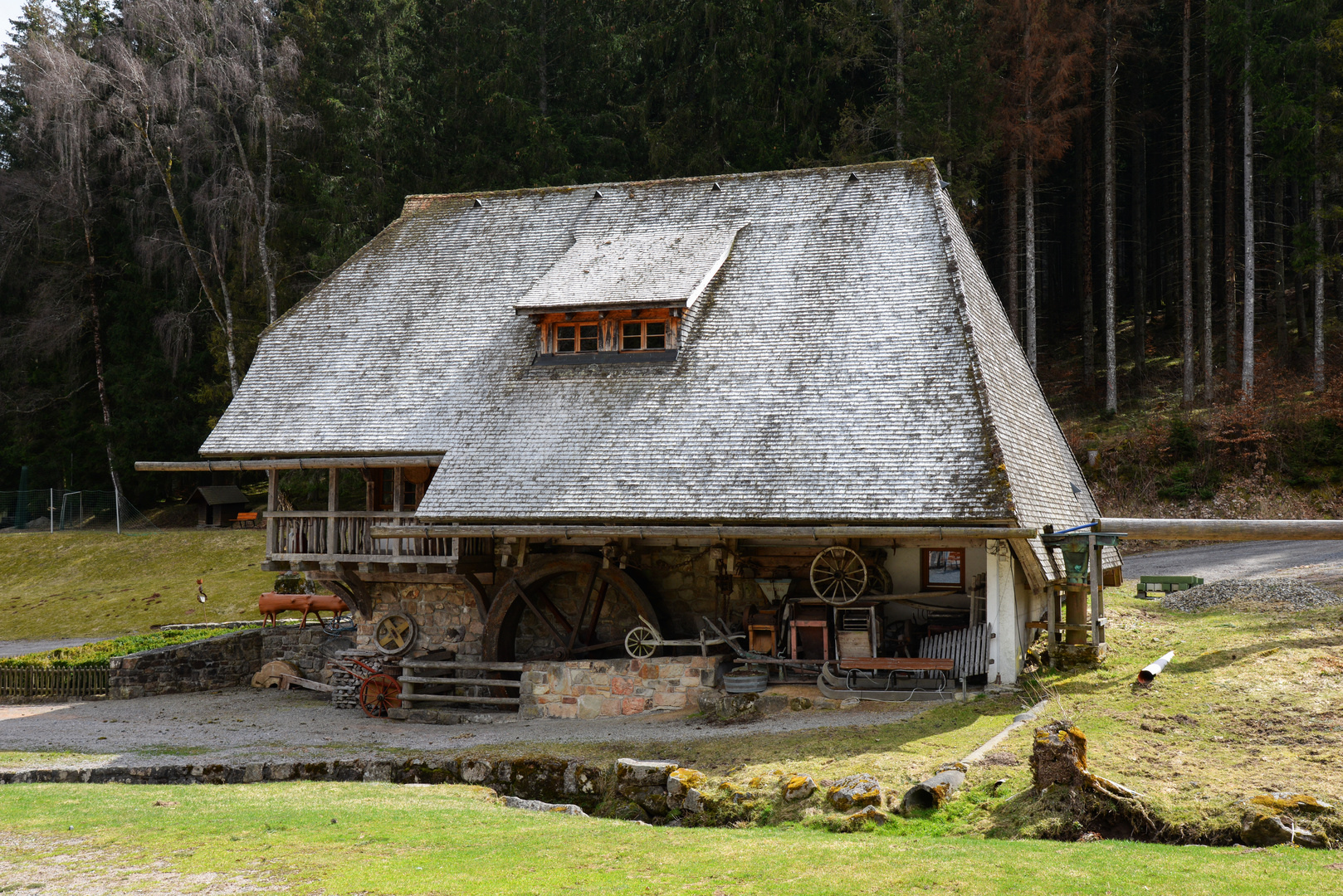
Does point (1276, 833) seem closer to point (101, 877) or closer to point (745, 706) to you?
point (745, 706)

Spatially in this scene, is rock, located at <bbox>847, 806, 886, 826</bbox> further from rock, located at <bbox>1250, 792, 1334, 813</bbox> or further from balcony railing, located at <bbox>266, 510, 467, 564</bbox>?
balcony railing, located at <bbox>266, 510, 467, 564</bbox>

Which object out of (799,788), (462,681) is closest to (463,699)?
(462,681)

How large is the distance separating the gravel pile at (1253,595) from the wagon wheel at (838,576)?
764cm

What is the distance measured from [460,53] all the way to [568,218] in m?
16.3

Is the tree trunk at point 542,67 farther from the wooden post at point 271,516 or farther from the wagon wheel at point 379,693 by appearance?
the wagon wheel at point 379,693

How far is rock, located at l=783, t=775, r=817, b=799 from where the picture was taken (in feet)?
32.4

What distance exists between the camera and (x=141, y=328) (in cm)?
4041

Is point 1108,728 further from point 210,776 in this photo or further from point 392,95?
point 392,95

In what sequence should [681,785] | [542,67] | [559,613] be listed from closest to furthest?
1. [681,785]
2. [559,613]
3. [542,67]

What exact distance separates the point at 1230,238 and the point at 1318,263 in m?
4.35

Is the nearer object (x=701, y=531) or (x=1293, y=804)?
(x=1293, y=804)

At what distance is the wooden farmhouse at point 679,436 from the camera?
1445cm

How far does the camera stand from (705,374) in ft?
55.0

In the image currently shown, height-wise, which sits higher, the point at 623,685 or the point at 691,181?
the point at 691,181
